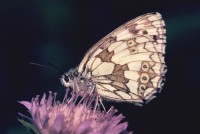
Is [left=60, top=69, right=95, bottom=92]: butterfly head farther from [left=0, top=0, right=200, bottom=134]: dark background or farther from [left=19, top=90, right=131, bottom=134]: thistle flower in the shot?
[left=0, top=0, right=200, bottom=134]: dark background

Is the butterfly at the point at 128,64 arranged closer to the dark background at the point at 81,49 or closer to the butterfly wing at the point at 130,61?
the butterfly wing at the point at 130,61

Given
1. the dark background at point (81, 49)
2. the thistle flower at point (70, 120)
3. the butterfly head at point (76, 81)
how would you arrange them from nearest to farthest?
1. the thistle flower at point (70, 120)
2. the butterfly head at point (76, 81)
3. the dark background at point (81, 49)

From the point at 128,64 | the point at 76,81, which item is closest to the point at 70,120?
the point at 76,81

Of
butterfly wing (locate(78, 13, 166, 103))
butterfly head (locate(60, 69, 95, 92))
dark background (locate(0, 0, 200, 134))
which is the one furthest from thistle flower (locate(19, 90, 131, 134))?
dark background (locate(0, 0, 200, 134))

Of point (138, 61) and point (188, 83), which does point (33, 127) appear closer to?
point (138, 61)

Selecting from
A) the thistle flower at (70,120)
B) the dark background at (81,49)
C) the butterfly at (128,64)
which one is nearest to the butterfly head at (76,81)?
the butterfly at (128,64)

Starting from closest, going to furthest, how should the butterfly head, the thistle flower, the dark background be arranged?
the thistle flower, the butterfly head, the dark background

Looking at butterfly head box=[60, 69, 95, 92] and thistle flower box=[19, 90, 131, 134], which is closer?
thistle flower box=[19, 90, 131, 134]
